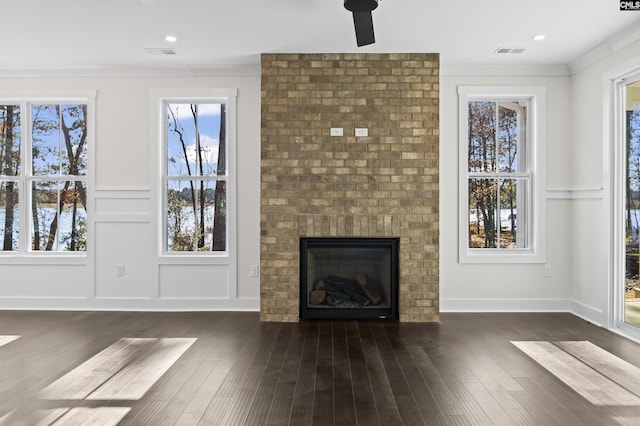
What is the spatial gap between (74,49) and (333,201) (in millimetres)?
2966

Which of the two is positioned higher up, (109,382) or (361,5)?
(361,5)

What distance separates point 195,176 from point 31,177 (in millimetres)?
1879

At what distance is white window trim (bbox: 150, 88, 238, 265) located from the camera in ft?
15.8

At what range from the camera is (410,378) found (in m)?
2.84

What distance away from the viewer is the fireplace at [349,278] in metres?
4.43

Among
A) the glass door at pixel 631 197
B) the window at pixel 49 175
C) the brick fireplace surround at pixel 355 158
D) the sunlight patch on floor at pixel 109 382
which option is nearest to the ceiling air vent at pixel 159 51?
the brick fireplace surround at pixel 355 158

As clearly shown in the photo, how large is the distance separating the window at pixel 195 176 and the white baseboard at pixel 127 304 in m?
0.58

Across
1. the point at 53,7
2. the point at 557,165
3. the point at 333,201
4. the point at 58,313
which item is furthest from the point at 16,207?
the point at 557,165

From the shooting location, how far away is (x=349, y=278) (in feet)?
14.9

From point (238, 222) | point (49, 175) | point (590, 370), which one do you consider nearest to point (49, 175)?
point (49, 175)

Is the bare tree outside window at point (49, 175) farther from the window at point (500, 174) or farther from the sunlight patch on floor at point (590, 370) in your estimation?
the sunlight patch on floor at point (590, 370)

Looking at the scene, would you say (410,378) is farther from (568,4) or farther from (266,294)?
(568,4)

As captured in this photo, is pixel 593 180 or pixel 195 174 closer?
pixel 593 180

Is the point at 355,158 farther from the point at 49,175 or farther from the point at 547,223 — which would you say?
the point at 49,175
